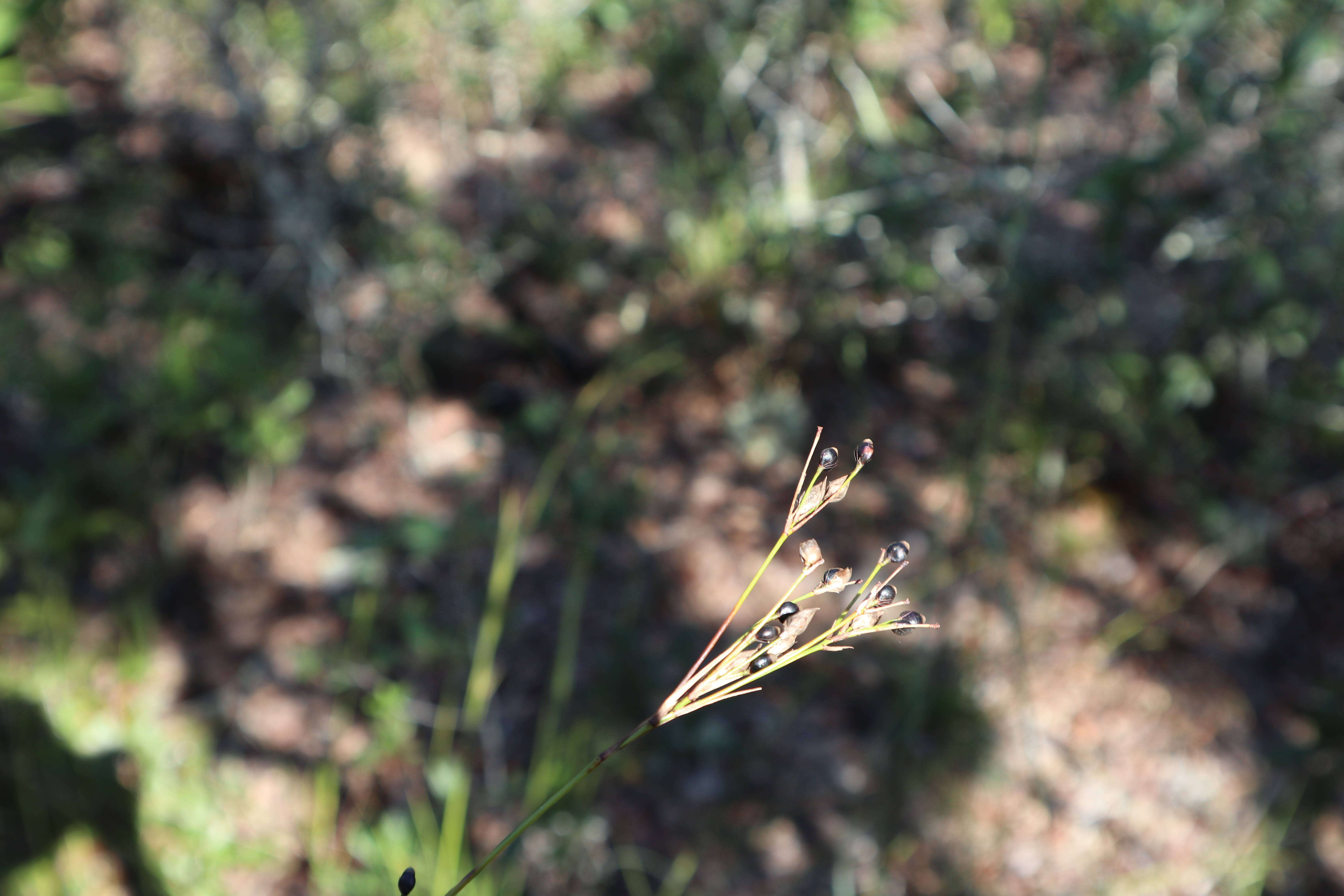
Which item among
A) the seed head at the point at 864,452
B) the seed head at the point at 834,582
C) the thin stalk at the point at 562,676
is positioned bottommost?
the thin stalk at the point at 562,676

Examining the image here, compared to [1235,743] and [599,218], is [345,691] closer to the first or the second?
[599,218]

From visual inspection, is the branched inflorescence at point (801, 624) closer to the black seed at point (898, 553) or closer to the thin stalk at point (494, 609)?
the black seed at point (898, 553)

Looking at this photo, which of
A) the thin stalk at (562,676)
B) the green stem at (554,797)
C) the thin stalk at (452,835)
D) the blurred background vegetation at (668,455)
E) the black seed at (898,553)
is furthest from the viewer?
the blurred background vegetation at (668,455)

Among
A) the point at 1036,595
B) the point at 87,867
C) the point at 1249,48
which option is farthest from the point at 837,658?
the point at 1249,48

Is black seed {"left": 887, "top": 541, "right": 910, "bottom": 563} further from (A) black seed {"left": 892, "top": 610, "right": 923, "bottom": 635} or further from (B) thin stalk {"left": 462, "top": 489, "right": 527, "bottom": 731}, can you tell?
(B) thin stalk {"left": 462, "top": 489, "right": 527, "bottom": 731}

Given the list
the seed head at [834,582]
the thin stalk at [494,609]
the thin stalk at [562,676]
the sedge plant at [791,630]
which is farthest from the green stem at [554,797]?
the thin stalk at [562,676]

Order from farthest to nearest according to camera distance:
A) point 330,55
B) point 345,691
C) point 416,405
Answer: point 416,405, point 330,55, point 345,691

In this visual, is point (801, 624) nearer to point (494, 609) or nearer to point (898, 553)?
point (898, 553)
